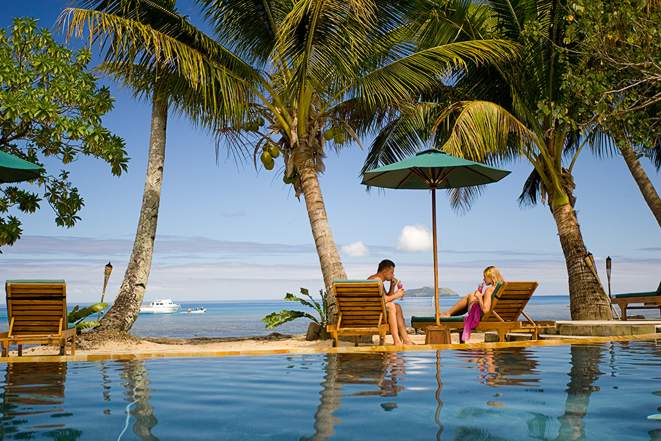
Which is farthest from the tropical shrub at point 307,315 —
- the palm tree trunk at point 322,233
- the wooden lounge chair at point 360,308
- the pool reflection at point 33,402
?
the pool reflection at point 33,402

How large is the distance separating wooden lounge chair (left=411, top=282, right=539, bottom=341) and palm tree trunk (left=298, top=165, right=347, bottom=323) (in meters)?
2.42

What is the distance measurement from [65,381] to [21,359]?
2.41 metres

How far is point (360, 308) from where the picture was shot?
9.68 m

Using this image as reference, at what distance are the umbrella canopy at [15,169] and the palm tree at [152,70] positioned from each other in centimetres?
263

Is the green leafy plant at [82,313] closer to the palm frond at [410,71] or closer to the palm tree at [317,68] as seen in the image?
the palm tree at [317,68]

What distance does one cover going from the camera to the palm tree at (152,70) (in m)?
12.2

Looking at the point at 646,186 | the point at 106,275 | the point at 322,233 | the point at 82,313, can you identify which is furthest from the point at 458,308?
the point at 646,186

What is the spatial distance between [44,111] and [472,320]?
772 cm


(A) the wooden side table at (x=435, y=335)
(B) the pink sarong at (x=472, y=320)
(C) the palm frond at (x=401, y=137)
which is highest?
(C) the palm frond at (x=401, y=137)

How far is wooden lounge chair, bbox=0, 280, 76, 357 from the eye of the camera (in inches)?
358

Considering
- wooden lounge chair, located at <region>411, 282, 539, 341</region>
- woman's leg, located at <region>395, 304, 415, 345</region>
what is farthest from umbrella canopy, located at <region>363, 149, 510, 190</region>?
→ woman's leg, located at <region>395, 304, 415, 345</region>

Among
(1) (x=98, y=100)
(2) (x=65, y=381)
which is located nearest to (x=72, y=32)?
(1) (x=98, y=100)

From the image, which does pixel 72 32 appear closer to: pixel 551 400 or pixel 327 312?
Result: pixel 327 312

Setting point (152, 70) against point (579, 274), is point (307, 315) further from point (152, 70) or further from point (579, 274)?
point (579, 274)
